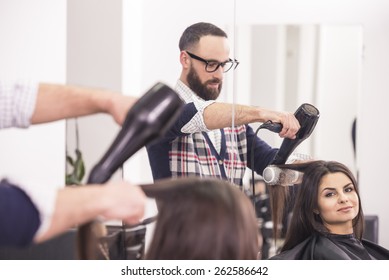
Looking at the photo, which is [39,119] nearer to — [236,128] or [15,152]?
[15,152]

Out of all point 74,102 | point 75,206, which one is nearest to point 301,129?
point 74,102

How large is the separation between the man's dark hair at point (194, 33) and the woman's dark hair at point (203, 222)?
498 millimetres

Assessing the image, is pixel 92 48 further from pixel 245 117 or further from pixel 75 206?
pixel 75 206

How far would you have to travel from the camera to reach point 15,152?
1.68m

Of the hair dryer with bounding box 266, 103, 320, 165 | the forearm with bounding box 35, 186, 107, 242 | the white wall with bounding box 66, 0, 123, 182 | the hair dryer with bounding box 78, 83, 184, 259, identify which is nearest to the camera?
the forearm with bounding box 35, 186, 107, 242

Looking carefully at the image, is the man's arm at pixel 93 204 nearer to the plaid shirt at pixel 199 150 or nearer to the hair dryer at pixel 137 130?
the hair dryer at pixel 137 130

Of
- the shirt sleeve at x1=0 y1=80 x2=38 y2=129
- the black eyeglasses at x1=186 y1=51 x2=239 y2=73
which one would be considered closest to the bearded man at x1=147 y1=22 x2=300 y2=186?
the black eyeglasses at x1=186 y1=51 x2=239 y2=73

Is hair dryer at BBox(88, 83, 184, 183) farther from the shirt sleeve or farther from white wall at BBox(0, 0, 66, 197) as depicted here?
white wall at BBox(0, 0, 66, 197)

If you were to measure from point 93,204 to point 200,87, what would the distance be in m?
0.63

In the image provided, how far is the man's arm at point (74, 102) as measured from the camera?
1297mm

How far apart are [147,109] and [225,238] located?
0.33 meters

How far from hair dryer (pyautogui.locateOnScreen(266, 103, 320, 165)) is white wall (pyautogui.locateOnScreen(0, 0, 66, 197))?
62cm

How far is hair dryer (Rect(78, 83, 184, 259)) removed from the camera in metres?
1.24
